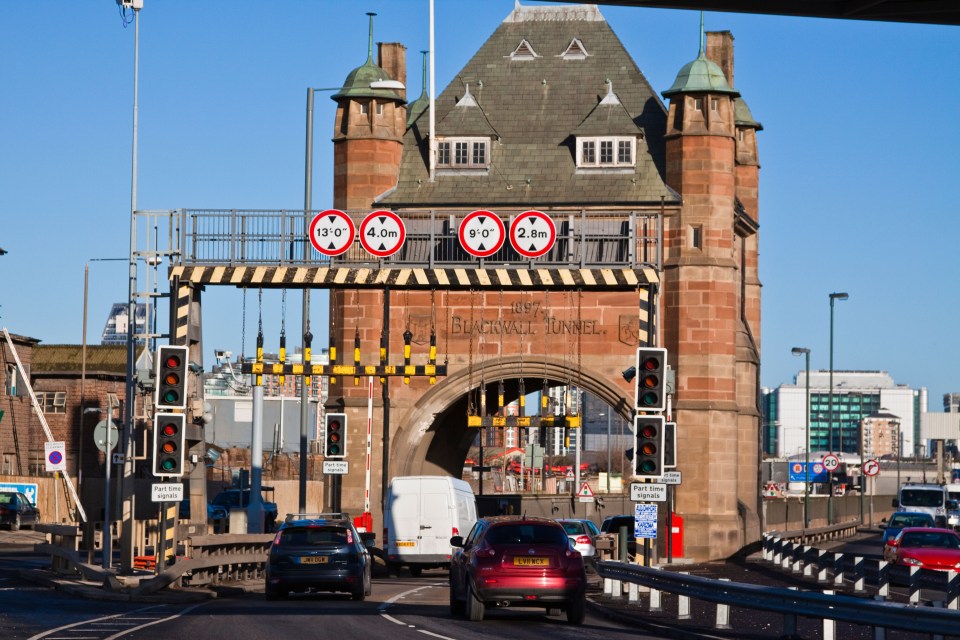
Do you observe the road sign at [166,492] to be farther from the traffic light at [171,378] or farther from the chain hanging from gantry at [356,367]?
the chain hanging from gantry at [356,367]

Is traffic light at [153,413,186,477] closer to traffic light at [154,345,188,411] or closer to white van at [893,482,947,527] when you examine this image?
traffic light at [154,345,188,411]

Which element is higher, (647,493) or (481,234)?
(481,234)

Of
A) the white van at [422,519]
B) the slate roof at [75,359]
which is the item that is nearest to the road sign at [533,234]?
the white van at [422,519]

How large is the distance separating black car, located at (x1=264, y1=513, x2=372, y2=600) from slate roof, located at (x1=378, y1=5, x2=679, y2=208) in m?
21.9

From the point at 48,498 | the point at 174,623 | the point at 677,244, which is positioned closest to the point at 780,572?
the point at 677,244

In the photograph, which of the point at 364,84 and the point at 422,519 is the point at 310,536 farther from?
the point at 364,84

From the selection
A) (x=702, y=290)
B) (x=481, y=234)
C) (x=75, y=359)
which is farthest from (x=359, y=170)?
(x=75, y=359)

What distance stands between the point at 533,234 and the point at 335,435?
1145 centimetres

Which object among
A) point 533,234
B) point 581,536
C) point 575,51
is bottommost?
point 581,536

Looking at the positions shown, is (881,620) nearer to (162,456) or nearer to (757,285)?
(162,456)

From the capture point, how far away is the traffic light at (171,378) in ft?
91.2

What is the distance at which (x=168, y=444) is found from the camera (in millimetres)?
27859

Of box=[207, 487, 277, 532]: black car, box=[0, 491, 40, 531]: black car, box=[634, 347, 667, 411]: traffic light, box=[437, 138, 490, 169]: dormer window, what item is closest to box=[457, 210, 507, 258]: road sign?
box=[634, 347, 667, 411]: traffic light

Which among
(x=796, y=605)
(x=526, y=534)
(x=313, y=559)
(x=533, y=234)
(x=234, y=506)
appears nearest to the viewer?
(x=796, y=605)
